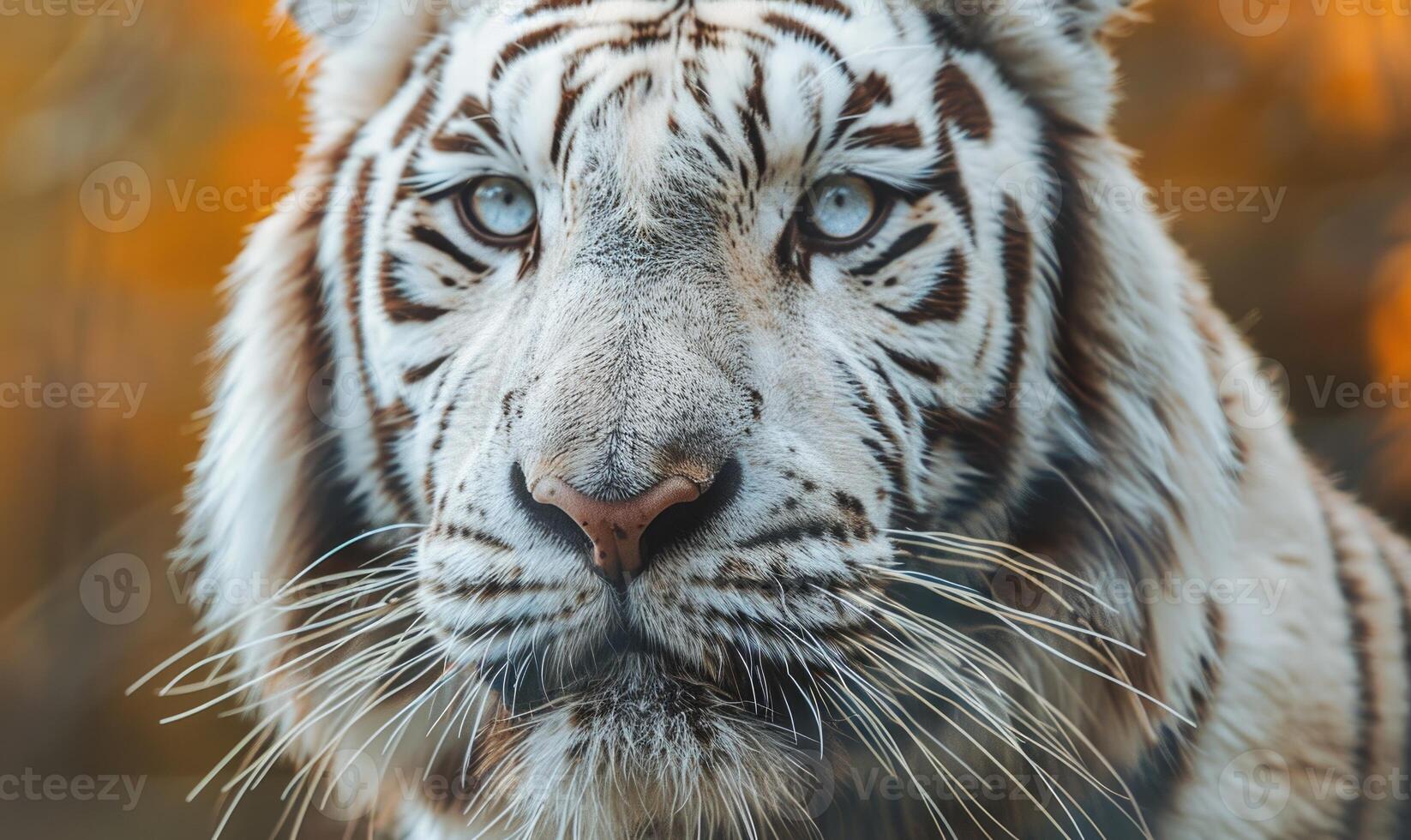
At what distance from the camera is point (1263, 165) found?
969mm

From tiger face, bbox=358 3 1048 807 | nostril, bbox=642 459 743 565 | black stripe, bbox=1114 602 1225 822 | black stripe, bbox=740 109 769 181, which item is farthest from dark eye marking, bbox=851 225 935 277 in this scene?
black stripe, bbox=1114 602 1225 822

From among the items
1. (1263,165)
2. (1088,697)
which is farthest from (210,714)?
(1263,165)

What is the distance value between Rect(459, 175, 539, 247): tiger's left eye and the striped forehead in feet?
0.12

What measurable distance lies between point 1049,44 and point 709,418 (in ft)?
1.53

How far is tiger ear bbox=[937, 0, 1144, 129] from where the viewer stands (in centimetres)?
86

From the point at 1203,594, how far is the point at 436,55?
2.60 feet

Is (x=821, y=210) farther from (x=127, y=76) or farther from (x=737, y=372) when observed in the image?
(x=127, y=76)

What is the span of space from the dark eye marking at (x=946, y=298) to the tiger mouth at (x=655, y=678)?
268 millimetres

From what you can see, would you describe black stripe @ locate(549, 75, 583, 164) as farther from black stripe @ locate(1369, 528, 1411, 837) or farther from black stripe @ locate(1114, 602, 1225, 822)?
black stripe @ locate(1369, 528, 1411, 837)

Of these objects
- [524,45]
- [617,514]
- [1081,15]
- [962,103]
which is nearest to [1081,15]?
[1081,15]

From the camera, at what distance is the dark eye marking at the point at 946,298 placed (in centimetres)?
77

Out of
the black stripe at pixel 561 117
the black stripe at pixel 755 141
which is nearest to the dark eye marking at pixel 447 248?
the black stripe at pixel 561 117

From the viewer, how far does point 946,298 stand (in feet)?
2.57

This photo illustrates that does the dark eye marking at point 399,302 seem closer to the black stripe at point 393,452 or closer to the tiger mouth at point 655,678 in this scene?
the black stripe at point 393,452
